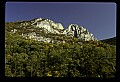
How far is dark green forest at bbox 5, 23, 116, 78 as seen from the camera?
975 centimetres

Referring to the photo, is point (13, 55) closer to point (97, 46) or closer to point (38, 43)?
point (38, 43)

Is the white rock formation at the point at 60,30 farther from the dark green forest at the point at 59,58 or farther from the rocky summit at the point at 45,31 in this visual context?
the dark green forest at the point at 59,58

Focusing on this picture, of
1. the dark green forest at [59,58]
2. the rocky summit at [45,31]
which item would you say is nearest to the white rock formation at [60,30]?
the rocky summit at [45,31]

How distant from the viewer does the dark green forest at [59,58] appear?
32.0ft

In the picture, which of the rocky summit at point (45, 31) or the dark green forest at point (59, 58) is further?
the rocky summit at point (45, 31)

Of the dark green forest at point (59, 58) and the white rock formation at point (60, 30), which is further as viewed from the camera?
the white rock formation at point (60, 30)

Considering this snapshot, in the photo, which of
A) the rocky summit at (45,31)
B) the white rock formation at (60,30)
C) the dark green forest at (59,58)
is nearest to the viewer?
the dark green forest at (59,58)

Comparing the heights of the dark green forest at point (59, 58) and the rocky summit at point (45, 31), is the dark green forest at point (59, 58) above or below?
below

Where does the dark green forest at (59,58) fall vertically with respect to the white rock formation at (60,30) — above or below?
below

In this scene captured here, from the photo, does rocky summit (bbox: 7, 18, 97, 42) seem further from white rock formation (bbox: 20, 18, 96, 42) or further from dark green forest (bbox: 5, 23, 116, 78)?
dark green forest (bbox: 5, 23, 116, 78)

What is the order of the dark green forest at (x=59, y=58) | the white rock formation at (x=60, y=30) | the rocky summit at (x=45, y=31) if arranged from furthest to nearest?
the rocky summit at (x=45, y=31) → the white rock formation at (x=60, y=30) → the dark green forest at (x=59, y=58)

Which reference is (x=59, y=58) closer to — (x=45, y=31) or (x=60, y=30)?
(x=60, y=30)

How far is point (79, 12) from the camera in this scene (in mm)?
18594

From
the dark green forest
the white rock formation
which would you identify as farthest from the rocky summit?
the dark green forest
